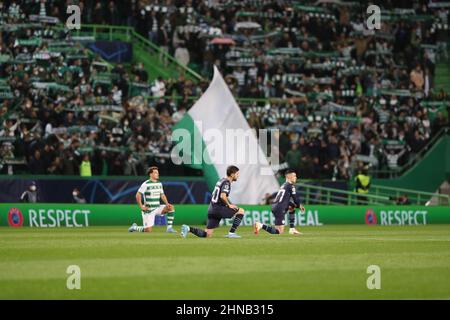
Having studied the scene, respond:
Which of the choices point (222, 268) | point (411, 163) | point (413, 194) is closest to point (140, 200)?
point (222, 268)

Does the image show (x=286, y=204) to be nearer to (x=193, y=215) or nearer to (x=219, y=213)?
(x=219, y=213)

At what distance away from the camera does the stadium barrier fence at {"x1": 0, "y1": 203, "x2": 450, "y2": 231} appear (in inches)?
1345

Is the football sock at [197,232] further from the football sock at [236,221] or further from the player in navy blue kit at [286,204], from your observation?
the player in navy blue kit at [286,204]

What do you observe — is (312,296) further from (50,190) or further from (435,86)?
(435,86)

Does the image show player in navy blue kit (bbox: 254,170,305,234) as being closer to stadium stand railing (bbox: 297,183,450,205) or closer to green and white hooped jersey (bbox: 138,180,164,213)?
green and white hooped jersey (bbox: 138,180,164,213)

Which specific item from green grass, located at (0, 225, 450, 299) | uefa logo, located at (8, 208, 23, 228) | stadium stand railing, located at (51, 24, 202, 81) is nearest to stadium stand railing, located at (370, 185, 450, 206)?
stadium stand railing, located at (51, 24, 202, 81)

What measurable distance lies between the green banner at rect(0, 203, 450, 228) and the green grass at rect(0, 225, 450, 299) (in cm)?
993

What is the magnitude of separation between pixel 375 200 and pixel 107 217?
41.4ft

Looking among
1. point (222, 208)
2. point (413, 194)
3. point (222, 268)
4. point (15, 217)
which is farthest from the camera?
point (413, 194)

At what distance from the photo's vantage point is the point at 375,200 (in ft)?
141

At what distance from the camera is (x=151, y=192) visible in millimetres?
29969

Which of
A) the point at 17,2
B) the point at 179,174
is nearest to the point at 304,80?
the point at 179,174

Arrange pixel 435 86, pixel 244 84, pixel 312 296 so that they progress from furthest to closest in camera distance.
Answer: pixel 435 86
pixel 244 84
pixel 312 296

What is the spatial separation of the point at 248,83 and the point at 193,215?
11380 mm
